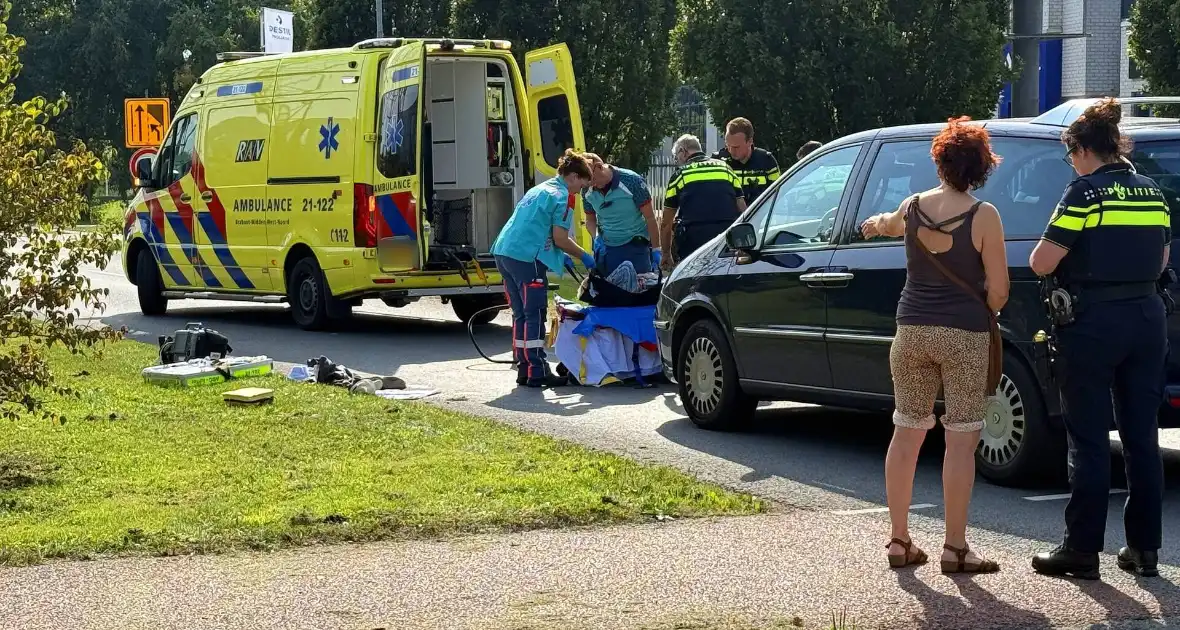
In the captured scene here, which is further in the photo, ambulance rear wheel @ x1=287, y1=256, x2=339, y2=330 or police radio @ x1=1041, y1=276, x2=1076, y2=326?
ambulance rear wheel @ x1=287, y1=256, x2=339, y2=330

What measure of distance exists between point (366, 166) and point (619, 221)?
349 centimetres

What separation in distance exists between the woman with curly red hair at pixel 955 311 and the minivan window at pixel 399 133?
8.90 meters

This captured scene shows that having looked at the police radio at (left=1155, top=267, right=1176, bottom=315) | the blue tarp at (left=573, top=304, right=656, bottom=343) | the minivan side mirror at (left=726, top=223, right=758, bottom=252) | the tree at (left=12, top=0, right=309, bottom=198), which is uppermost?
the tree at (left=12, top=0, right=309, bottom=198)

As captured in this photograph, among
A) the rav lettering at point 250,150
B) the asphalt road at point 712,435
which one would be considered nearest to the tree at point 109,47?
the rav lettering at point 250,150

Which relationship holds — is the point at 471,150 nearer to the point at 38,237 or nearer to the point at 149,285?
the point at 149,285

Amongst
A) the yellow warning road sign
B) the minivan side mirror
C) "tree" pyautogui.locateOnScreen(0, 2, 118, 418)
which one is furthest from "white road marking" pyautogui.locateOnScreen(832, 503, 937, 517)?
the yellow warning road sign

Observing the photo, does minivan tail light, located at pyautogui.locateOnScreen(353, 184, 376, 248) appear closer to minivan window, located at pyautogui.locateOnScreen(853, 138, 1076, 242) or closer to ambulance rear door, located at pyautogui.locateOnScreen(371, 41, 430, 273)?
ambulance rear door, located at pyautogui.locateOnScreen(371, 41, 430, 273)

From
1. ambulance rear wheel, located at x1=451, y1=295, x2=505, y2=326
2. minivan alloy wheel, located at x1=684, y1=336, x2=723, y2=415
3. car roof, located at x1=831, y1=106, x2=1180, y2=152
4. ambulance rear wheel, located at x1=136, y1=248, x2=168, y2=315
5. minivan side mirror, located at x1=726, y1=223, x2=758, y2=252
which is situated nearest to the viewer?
car roof, located at x1=831, y1=106, x2=1180, y2=152

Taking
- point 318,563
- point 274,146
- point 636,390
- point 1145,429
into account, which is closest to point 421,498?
point 318,563

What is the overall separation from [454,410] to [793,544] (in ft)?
Answer: 14.4

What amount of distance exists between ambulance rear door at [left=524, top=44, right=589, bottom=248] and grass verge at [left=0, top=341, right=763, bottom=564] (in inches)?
210

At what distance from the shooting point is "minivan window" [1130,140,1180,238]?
23.3 ft

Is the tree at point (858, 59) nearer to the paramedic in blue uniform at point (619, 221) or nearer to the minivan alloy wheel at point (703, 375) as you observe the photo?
the paramedic in blue uniform at point (619, 221)

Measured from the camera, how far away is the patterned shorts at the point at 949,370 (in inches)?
230
